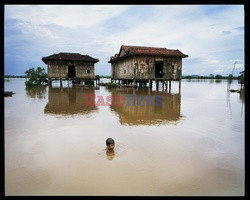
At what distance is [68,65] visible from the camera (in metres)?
28.4

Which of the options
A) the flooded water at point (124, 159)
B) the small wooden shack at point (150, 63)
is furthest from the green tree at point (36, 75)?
the flooded water at point (124, 159)

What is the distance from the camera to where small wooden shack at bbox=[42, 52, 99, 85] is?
27656mm

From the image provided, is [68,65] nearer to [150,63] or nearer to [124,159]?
[150,63]

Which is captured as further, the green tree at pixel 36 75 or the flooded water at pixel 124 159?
the green tree at pixel 36 75

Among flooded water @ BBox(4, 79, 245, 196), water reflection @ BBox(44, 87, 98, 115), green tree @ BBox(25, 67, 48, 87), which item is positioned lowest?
flooded water @ BBox(4, 79, 245, 196)

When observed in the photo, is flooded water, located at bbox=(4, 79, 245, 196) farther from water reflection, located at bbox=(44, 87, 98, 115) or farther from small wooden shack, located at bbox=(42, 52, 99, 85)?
small wooden shack, located at bbox=(42, 52, 99, 85)

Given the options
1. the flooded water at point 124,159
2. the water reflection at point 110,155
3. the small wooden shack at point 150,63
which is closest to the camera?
the flooded water at point 124,159

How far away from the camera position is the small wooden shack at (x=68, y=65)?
27656 millimetres

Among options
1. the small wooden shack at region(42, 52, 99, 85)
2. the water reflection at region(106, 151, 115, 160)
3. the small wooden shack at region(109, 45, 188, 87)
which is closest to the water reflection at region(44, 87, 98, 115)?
the water reflection at region(106, 151, 115, 160)

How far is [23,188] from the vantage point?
3572 mm

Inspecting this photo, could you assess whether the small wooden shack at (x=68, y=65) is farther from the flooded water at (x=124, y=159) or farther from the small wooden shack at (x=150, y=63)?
the flooded water at (x=124, y=159)

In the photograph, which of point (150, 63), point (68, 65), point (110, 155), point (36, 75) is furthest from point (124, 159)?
point (36, 75)
